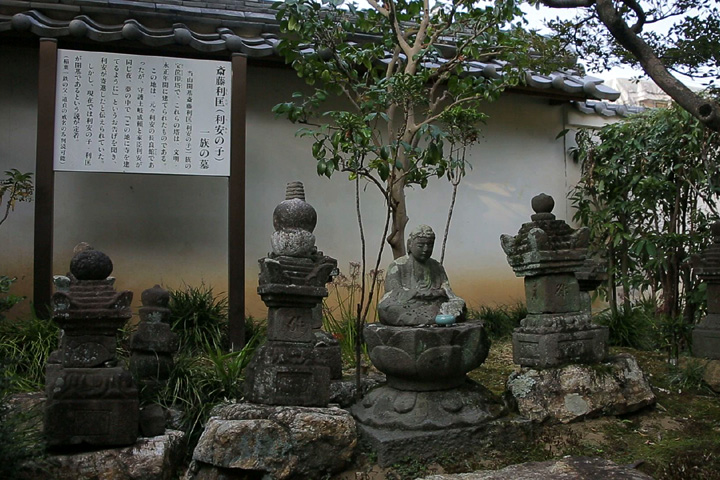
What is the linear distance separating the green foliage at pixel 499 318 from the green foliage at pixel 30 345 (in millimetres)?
5272

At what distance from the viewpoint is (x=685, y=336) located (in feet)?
24.7

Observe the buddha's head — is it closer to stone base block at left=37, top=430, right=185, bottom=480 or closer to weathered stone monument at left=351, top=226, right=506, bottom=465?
weathered stone monument at left=351, top=226, right=506, bottom=465

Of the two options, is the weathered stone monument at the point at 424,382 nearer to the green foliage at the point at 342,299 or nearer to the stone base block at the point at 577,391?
the stone base block at the point at 577,391

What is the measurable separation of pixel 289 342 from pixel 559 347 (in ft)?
7.46

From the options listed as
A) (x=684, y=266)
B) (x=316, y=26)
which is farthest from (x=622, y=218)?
(x=316, y=26)

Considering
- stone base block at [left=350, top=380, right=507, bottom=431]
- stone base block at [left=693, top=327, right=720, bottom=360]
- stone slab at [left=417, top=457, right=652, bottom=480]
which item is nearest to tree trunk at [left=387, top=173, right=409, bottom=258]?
stone base block at [left=350, top=380, right=507, bottom=431]

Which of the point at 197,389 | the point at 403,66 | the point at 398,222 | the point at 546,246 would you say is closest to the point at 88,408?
the point at 197,389

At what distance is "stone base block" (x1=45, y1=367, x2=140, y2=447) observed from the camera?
4246mm

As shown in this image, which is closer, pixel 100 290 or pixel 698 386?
pixel 100 290

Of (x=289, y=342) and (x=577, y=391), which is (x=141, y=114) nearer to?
(x=289, y=342)

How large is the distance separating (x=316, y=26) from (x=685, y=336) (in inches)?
207

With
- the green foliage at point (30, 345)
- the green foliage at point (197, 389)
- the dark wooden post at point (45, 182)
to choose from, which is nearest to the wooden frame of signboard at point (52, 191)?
the dark wooden post at point (45, 182)

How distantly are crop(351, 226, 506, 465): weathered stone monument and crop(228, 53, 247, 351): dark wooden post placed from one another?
227cm

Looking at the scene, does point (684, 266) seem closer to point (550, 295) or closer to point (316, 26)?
point (550, 295)
